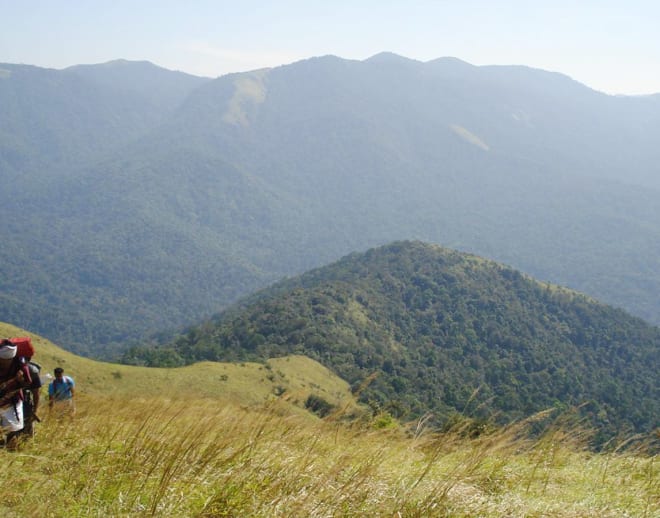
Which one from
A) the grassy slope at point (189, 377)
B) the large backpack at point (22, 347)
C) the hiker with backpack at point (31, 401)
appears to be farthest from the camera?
the grassy slope at point (189, 377)

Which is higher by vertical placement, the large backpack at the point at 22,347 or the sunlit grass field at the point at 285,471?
the large backpack at the point at 22,347

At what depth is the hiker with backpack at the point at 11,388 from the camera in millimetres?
Result: 5102

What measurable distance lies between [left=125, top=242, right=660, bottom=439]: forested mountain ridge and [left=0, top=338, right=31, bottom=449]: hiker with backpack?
3956 centimetres

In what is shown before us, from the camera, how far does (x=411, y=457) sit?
561 cm

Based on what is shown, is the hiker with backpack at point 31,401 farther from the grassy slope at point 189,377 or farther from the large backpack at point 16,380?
the grassy slope at point 189,377

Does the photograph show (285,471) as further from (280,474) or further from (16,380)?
(16,380)

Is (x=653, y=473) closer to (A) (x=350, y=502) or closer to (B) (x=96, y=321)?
(A) (x=350, y=502)

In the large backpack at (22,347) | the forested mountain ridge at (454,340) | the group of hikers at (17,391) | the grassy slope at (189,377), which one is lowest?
the forested mountain ridge at (454,340)

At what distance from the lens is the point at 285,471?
176 inches

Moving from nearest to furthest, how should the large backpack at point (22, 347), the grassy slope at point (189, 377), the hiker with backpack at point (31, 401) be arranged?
the hiker with backpack at point (31, 401), the large backpack at point (22, 347), the grassy slope at point (189, 377)

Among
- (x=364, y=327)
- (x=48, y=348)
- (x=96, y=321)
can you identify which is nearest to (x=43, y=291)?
(x=96, y=321)

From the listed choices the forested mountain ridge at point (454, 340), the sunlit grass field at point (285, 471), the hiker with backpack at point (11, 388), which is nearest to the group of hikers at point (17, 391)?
the hiker with backpack at point (11, 388)

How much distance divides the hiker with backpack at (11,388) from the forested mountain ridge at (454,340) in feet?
130

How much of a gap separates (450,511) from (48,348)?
39.2 m
